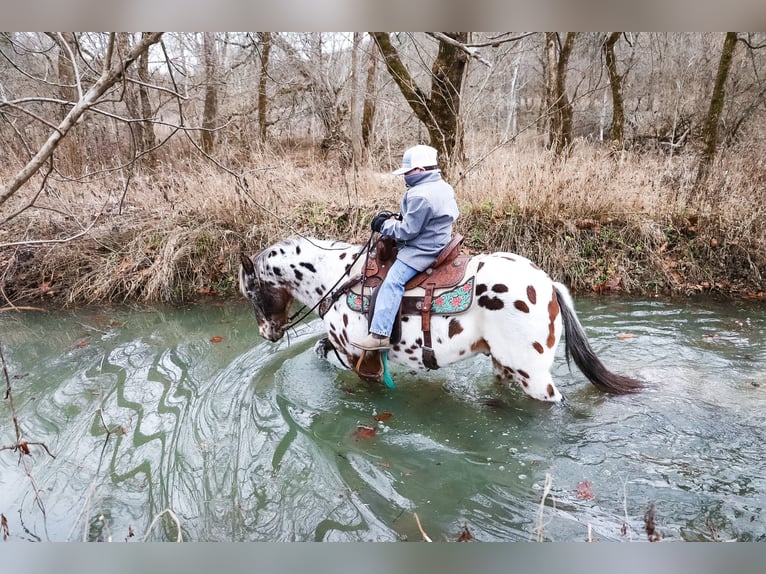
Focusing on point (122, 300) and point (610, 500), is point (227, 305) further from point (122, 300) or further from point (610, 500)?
point (610, 500)

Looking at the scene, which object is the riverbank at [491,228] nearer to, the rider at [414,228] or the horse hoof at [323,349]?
the horse hoof at [323,349]

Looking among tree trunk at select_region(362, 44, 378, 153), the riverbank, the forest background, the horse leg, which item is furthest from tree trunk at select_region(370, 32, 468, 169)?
the horse leg

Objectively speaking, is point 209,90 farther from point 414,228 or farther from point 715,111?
point 715,111

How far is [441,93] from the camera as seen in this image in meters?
7.25

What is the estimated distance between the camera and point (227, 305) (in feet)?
21.7

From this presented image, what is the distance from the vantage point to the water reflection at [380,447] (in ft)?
9.00

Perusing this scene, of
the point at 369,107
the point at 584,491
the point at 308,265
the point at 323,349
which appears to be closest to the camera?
the point at 584,491

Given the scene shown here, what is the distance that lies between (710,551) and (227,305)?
20.6 ft

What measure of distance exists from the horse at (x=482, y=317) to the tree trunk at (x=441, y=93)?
3870mm

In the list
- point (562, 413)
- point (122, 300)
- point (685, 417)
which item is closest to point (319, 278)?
point (562, 413)

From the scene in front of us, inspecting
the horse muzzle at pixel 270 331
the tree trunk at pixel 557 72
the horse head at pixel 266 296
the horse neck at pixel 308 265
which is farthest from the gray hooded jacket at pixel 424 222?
the tree trunk at pixel 557 72

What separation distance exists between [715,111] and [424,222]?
263 inches

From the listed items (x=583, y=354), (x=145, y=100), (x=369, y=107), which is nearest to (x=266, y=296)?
(x=583, y=354)

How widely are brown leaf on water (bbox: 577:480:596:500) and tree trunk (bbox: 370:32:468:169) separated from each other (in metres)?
5.23
